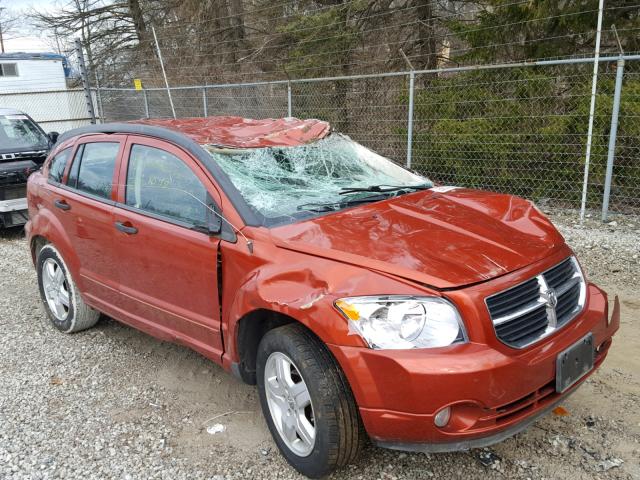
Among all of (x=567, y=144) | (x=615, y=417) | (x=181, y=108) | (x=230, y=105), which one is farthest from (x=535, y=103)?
(x=181, y=108)

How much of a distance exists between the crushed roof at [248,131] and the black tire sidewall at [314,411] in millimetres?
1373

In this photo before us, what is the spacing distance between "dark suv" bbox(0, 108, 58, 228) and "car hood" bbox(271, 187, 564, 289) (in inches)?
255

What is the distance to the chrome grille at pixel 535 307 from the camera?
246cm

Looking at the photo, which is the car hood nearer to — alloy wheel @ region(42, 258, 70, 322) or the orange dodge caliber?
the orange dodge caliber

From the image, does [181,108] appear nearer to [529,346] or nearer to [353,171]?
[353,171]

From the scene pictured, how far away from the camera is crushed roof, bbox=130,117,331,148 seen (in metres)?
3.60

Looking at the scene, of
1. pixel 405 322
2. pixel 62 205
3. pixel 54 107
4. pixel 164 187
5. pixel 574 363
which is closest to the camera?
pixel 405 322

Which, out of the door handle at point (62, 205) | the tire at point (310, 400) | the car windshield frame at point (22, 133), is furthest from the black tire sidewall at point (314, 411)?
the car windshield frame at point (22, 133)

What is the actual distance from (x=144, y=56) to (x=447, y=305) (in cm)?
1874

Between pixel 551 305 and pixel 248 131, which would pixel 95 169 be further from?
pixel 551 305

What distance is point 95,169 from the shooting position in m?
4.15

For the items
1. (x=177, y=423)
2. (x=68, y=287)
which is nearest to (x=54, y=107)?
(x=68, y=287)

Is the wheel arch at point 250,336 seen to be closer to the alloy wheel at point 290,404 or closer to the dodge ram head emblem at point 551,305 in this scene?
the alloy wheel at point 290,404

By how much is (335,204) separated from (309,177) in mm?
412
